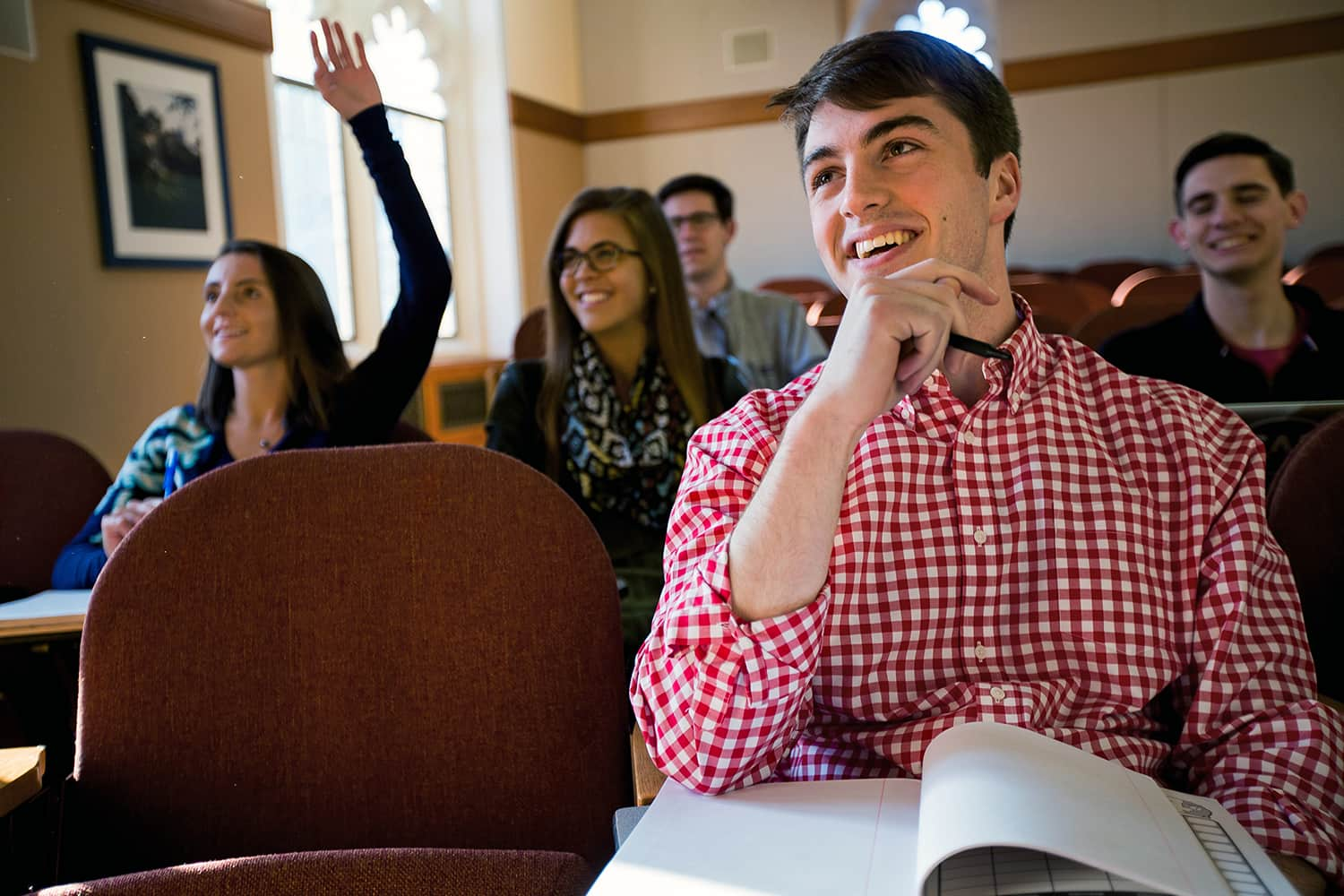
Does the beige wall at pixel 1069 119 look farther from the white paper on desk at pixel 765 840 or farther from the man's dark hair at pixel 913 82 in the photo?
the white paper on desk at pixel 765 840

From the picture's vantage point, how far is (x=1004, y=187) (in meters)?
1.18

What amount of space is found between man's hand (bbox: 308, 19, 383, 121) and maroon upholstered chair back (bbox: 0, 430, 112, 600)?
762 millimetres

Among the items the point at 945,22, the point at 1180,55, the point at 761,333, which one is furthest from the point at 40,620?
the point at 1180,55

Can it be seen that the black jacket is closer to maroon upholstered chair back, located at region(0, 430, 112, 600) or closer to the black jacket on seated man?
maroon upholstered chair back, located at region(0, 430, 112, 600)

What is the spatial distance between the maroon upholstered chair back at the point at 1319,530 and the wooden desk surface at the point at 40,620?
153 centimetres

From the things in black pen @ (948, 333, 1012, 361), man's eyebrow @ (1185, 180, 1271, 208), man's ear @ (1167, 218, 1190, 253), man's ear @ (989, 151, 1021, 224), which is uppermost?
man's eyebrow @ (1185, 180, 1271, 208)

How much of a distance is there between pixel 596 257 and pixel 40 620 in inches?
53.8

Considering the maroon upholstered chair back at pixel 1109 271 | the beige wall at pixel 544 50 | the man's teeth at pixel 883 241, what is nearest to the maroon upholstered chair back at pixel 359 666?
the man's teeth at pixel 883 241

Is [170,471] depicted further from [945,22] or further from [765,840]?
[945,22]

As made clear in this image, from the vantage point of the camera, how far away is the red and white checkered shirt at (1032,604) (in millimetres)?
938

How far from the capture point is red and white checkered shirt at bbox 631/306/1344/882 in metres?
0.94

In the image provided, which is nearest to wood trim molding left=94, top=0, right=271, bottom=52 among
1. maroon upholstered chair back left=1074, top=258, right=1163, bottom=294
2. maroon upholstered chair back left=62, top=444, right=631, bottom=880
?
maroon upholstered chair back left=62, top=444, right=631, bottom=880

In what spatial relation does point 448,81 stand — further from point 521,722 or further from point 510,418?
point 521,722

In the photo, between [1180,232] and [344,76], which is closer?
[344,76]
